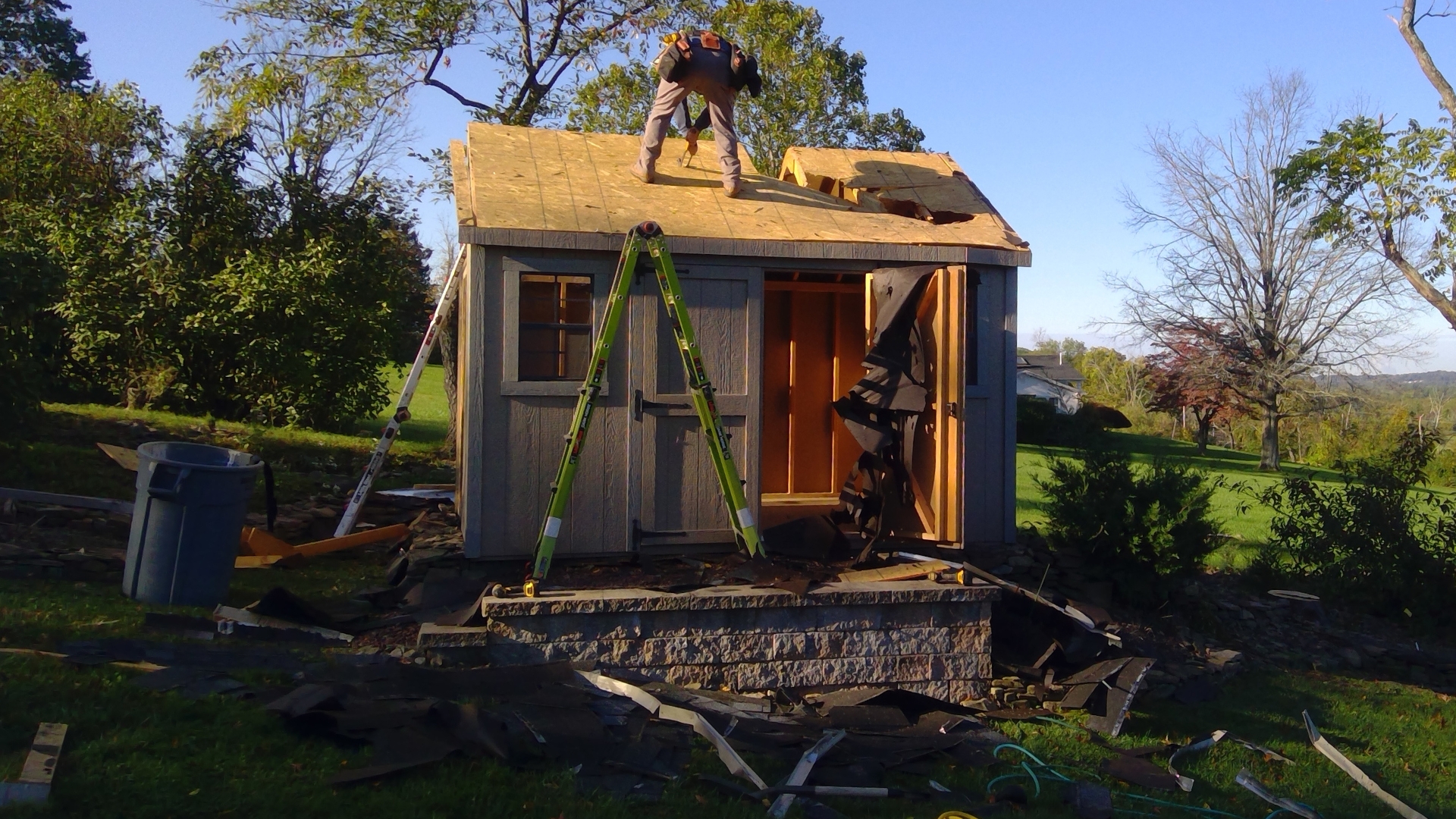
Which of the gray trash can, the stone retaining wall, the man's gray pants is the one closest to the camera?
the stone retaining wall

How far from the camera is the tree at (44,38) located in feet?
102

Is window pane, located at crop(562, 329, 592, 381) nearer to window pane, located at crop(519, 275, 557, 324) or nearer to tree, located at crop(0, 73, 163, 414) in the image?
window pane, located at crop(519, 275, 557, 324)

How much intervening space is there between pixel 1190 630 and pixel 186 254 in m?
13.2

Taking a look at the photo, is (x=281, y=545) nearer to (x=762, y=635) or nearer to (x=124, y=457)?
(x=124, y=457)

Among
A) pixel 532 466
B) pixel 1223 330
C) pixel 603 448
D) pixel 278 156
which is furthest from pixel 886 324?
pixel 1223 330

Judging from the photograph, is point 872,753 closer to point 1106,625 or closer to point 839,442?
point 1106,625

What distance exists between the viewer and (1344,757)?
6.45 meters

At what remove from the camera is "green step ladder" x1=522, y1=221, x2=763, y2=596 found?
21.6 feet

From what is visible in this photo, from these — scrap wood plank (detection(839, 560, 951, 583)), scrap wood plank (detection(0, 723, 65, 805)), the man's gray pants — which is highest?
the man's gray pants

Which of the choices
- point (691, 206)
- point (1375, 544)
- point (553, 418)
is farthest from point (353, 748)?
point (1375, 544)

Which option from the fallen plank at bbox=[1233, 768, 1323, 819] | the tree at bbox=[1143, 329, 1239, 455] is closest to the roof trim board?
the fallen plank at bbox=[1233, 768, 1323, 819]

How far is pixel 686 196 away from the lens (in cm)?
813

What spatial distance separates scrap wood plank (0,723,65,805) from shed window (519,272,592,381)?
347cm

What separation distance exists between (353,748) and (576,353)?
324 centimetres
